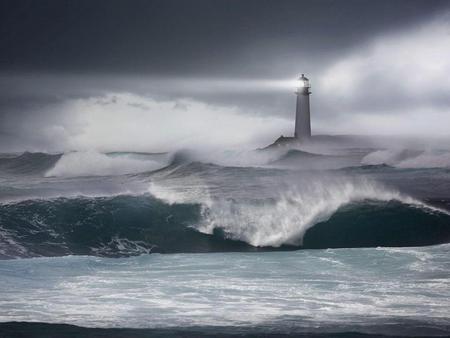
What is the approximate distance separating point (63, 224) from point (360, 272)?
7.97 m

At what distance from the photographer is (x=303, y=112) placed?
25.0 meters

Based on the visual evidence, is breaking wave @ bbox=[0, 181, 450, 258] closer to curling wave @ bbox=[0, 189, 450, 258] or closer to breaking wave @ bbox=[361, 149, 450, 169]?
curling wave @ bbox=[0, 189, 450, 258]

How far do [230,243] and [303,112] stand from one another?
407 inches

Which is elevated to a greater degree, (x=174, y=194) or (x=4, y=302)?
(x=174, y=194)

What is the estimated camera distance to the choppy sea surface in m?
8.62

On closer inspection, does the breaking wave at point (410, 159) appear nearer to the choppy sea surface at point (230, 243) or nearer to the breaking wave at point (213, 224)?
the choppy sea surface at point (230, 243)

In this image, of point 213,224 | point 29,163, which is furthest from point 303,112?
point 29,163

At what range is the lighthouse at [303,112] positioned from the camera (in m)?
24.8

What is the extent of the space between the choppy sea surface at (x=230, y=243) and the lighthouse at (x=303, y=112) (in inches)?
41.5

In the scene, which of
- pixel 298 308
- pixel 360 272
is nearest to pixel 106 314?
pixel 298 308

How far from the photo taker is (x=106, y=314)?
8.64 meters

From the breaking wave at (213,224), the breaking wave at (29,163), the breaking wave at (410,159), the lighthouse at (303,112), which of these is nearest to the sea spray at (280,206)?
the breaking wave at (213,224)

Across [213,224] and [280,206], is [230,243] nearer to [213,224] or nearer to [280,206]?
[213,224]

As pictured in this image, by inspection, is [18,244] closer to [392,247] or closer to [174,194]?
[174,194]
